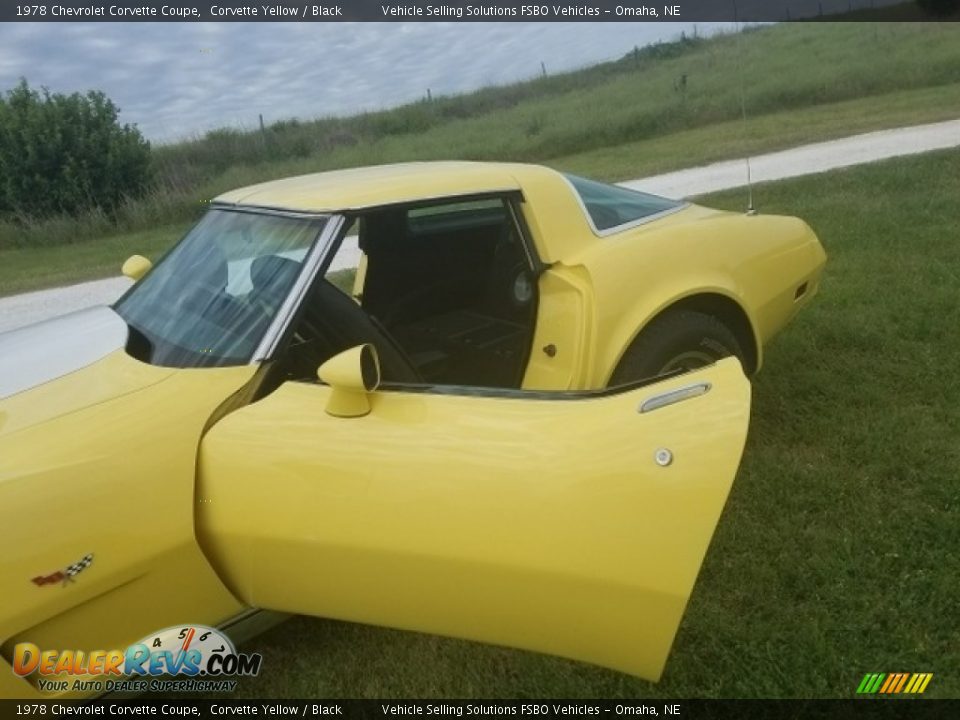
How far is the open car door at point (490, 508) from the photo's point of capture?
1.71m

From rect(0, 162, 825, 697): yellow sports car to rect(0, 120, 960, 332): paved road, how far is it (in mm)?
4841

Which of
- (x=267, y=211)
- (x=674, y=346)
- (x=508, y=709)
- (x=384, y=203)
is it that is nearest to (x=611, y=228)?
(x=674, y=346)

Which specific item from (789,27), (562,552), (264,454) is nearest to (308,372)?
(264,454)

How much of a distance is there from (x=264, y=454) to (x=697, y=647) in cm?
142

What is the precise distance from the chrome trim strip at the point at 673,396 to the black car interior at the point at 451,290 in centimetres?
126

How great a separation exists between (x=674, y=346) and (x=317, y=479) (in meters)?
1.61

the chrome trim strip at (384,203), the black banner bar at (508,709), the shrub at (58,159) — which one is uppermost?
the shrub at (58,159)

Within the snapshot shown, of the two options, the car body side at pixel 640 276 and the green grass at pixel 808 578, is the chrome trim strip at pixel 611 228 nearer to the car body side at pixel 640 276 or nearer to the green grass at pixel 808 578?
the car body side at pixel 640 276

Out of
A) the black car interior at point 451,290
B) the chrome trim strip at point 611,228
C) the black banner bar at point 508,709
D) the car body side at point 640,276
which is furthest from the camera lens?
the black car interior at point 451,290

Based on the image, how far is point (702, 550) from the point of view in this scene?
1667 mm

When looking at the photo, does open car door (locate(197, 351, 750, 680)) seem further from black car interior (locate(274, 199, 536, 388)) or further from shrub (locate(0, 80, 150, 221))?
shrub (locate(0, 80, 150, 221))

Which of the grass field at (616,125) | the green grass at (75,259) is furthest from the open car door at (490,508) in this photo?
A: the green grass at (75,259)

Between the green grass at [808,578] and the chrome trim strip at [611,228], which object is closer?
the green grass at [808,578]

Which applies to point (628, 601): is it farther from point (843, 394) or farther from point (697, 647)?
point (843, 394)
